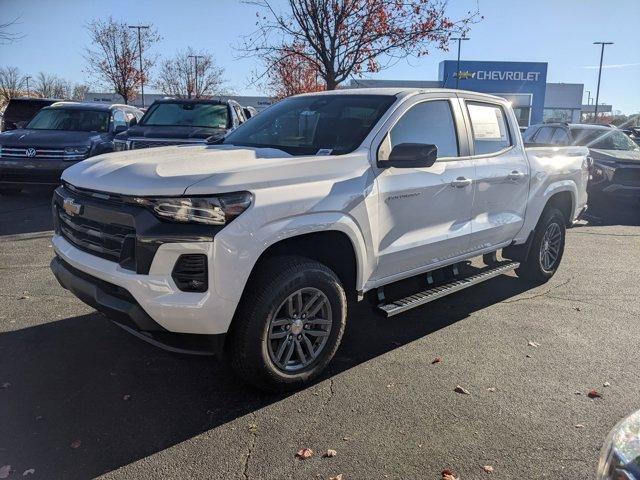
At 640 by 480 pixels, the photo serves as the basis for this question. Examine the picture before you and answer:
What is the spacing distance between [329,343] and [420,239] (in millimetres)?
1136

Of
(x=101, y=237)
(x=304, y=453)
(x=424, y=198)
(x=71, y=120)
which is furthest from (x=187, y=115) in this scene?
(x=304, y=453)

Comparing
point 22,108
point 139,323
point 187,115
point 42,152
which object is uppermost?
point 22,108

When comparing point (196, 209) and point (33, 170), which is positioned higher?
point (196, 209)

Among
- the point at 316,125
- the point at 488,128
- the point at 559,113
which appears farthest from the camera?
the point at 559,113

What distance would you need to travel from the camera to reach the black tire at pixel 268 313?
3.29 meters

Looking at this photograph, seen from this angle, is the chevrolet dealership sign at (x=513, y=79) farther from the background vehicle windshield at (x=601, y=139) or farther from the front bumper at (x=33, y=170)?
the front bumper at (x=33, y=170)

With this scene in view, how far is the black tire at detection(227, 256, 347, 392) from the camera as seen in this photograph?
3.29 m

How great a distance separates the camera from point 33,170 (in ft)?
32.4

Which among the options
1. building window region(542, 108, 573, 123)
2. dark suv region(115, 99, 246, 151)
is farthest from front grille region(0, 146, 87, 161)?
building window region(542, 108, 573, 123)

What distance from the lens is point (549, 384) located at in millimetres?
3885

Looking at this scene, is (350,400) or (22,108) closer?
(350,400)

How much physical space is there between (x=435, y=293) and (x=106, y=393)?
2.60m

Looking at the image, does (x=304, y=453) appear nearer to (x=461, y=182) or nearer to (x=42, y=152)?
(x=461, y=182)

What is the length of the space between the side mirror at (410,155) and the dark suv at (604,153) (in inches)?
298
